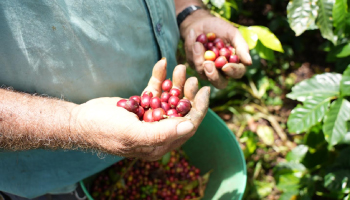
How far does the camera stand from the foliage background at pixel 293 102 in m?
2.00

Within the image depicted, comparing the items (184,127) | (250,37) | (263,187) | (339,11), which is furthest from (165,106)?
(263,187)

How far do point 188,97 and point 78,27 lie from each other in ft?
2.48

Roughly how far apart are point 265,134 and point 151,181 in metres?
1.56

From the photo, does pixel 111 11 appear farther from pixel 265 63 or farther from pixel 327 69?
pixel 327 69

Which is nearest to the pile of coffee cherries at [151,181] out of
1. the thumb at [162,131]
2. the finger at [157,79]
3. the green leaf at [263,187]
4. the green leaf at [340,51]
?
the finger at [157,79]

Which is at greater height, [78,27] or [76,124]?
[78,27]

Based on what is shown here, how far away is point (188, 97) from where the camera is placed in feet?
5.64

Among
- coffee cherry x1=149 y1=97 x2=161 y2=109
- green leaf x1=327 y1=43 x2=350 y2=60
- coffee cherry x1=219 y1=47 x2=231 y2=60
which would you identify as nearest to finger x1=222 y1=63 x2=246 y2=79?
coffee cherry x1=219 y1=47 x2=231 y2=60

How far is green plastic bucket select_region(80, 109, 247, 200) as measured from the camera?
6.95 ft

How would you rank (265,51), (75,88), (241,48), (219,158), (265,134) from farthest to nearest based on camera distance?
(265,134), (219,158), (265,51), (241,48), (75,88)

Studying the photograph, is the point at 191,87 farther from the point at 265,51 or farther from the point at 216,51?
the point at 265,51

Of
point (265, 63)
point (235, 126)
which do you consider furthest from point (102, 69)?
point (265, 63)

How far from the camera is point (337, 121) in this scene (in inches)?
73.2

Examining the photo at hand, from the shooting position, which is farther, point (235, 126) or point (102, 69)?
point (235, 126)
